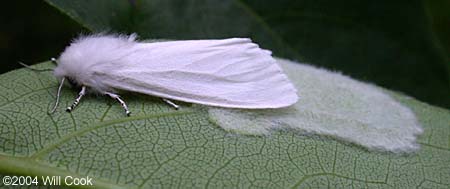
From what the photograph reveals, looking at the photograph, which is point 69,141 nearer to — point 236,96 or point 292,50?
point 236,96

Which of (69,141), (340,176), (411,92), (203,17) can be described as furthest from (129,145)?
(411,92)

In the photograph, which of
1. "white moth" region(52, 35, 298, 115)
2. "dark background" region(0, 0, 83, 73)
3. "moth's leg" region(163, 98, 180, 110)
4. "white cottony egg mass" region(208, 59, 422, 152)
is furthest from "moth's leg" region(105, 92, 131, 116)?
"dark background" region(0, 0, 83, 73)

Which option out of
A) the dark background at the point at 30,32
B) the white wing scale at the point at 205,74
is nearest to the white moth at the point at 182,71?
the white wing scale at the point at 205,74

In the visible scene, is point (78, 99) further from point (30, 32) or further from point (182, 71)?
point (30, 32)

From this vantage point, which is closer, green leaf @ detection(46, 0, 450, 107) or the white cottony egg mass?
the white cottony egg mass

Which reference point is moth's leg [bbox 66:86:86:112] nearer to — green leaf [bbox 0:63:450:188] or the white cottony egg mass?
green leaf [bbox 0:63:450:188]

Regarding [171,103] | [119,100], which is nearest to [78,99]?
[119,100]
